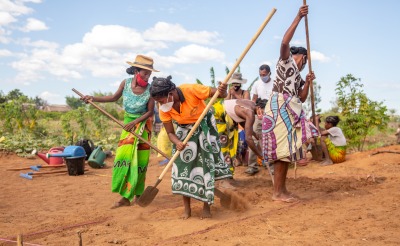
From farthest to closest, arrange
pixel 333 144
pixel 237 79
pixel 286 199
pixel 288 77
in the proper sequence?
pixel 333 144, pixel 237 79, pixel 286 199, pixel 288 77

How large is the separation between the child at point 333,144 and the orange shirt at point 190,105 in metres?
4.24

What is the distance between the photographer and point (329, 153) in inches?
309

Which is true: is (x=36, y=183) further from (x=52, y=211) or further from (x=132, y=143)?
(x=132, y=143)

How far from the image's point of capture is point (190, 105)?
4.29m

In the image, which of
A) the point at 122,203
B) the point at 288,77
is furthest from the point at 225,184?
the point at 288,77

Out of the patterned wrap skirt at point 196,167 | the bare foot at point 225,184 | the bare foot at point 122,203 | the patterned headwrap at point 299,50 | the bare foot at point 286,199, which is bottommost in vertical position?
the bare foot at point 122,203

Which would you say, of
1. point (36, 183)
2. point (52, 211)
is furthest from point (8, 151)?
point (52, 211)

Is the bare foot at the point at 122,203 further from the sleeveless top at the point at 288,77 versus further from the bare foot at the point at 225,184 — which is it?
the sleeveless top at the point at 288,77

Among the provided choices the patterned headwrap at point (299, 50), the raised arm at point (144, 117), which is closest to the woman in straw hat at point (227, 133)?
the raised arm at point (144, 117)

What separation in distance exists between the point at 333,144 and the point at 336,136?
0.54ft

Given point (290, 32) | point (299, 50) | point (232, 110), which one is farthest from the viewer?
point (232, 110)

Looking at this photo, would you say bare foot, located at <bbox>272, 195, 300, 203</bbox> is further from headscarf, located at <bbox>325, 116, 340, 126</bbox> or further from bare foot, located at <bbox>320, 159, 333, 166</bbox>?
headscarf, located at <bbox>325, 116, 340, 126</bbox>

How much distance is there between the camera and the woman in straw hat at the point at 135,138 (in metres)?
5.31

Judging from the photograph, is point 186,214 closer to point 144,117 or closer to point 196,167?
point 196,167
